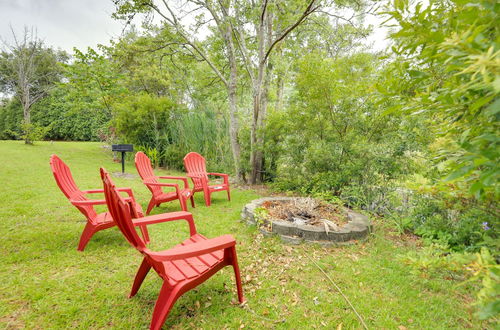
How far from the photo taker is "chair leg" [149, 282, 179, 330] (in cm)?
143

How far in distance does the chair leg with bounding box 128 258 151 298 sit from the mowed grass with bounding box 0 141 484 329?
0.07 meters

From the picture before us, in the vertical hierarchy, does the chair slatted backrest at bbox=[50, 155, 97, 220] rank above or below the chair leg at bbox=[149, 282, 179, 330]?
above

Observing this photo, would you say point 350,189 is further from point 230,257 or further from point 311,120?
point 230,257

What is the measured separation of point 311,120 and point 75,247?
420cm

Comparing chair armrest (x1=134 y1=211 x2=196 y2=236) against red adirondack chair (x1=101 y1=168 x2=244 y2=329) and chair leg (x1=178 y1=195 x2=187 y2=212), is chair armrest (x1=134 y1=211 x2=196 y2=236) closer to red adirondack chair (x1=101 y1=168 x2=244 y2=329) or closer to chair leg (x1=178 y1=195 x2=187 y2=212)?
red adirondack chair (x1=101 y1=168 x2=244 y2=329)

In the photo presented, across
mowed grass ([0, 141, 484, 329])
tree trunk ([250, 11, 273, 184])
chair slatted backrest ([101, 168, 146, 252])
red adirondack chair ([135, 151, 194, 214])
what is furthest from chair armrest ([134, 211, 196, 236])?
tree trunk ([250, 11, 273, 184])

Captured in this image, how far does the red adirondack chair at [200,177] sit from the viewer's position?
14.8 ft

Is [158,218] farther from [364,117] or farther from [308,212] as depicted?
[364,117]

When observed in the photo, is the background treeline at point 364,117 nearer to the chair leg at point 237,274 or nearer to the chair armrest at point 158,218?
the chair leg at point 237,274

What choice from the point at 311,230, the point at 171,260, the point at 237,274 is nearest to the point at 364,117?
the point at 311,230

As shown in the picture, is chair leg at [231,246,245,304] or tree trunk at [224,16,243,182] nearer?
chair leg at [231,246,245,304]

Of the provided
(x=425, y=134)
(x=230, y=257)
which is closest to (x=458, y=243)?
(x=425, y=134)

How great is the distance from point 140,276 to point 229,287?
2.53 ft

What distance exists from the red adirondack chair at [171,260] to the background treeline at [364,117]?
132 cm
